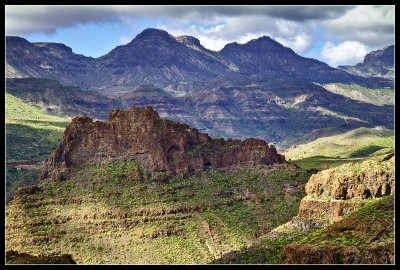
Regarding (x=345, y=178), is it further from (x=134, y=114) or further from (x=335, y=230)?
(x=134, y=114)

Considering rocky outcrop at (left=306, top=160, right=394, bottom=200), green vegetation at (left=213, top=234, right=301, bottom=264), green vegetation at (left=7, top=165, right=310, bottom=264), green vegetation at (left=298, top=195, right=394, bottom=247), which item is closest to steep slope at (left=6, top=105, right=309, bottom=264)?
green vegetation at (left=7, top=165, right=310, bottom=264)

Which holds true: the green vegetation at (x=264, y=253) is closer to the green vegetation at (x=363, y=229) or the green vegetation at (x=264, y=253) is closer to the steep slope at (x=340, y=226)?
the steep slope at (x=340, y=226)

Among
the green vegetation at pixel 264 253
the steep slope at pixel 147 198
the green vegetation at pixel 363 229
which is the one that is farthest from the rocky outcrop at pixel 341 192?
the steep slope at pixel 147 198

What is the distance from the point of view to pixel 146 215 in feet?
390

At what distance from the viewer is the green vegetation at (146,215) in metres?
111

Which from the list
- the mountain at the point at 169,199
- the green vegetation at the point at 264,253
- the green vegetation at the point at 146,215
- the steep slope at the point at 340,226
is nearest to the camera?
the steep slope at the point at 340,226

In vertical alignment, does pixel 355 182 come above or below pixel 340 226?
above

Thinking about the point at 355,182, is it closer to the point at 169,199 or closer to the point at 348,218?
the point at 348,218

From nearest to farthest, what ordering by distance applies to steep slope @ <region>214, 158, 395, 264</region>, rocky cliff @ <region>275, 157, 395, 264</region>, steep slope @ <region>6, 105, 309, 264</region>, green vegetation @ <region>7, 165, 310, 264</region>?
rocky cliff @ <region>275, 157, 395, 264</region>
steep slope @ <region>214, 158, 395, 264</region>
green vegetation @ <region>7, 165, 310, 264</region>
steep slope @ <region>6, 105, 309, 264</region>

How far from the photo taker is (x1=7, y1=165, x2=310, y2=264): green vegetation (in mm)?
110938

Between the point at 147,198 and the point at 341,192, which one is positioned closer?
the point at 341,192

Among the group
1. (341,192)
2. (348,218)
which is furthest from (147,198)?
(348,218)

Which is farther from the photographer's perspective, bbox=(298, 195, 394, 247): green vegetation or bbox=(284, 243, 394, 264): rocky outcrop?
bbox=(298, 195, 394, 247): green vegetation

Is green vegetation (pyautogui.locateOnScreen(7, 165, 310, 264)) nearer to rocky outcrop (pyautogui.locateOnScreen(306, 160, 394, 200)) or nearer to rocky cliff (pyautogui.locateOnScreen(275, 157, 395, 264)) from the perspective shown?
rocky cliff (pyautogui.locateOnScreen(275, 157, 395, 264))
